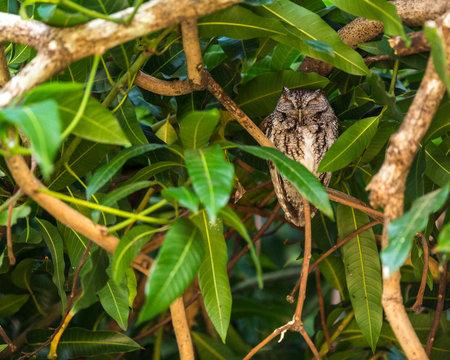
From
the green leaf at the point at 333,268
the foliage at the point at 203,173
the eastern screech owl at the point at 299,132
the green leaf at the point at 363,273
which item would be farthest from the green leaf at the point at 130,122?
the green leaf at the point at 333,268

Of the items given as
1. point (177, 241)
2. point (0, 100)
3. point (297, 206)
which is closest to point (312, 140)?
point (297, 206)

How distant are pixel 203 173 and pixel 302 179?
0.69ft

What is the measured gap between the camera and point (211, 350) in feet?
6.42

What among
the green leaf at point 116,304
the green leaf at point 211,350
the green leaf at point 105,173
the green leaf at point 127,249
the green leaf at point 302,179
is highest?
the green leaf at point 105,173

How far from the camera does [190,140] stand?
1.05m

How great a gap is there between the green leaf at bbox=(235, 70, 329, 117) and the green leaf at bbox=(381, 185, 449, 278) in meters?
0.67

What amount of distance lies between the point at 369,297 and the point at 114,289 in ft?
2.16

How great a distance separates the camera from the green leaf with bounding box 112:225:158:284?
3.27 ft

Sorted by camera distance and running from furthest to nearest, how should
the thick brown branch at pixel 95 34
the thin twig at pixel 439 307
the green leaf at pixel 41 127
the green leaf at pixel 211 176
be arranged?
1. the thin twig at pixel 439 307
2. the thick brown branch at pixel 95 34
3. the green leaf at pixel 211 176
4. the green leaf at pixel 41 127

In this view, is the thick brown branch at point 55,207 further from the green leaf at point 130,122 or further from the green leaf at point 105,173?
the green leaf at point 130,122

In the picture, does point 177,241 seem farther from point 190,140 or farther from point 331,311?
point 331,311

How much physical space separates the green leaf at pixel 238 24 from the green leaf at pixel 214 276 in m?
0.41

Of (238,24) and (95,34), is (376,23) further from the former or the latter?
(95,34)

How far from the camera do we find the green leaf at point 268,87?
1.49 metres
